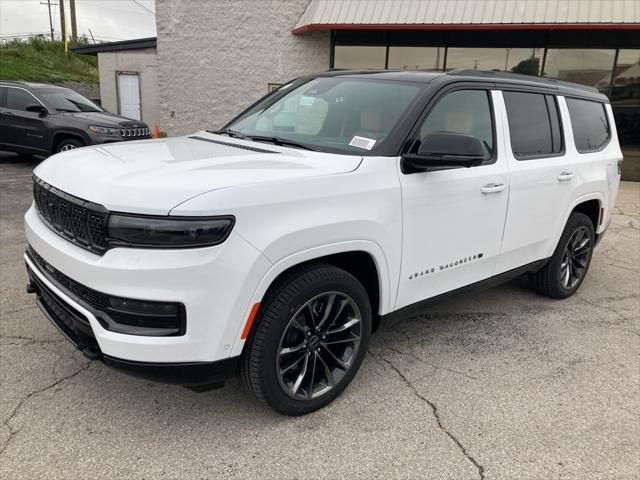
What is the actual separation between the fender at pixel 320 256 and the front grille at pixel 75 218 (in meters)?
0.72

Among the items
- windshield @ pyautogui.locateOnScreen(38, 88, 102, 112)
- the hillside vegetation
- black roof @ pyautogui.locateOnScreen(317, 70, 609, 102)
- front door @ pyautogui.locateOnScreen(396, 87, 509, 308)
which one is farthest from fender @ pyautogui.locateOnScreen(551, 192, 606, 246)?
the hillside vegetation

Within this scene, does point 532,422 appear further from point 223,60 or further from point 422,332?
point 223,60

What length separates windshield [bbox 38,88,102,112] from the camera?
1080 centimetres

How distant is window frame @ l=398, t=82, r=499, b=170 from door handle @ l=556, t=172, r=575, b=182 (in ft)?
2.87

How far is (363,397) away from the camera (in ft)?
10.3

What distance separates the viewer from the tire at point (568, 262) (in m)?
4.64

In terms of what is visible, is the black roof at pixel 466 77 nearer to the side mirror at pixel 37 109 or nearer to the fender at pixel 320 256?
the fender at pixel 320 256

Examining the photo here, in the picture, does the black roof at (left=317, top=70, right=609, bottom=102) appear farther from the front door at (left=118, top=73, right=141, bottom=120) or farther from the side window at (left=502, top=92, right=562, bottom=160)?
the front door at (left=118, top=73, right=141, bottom=120)

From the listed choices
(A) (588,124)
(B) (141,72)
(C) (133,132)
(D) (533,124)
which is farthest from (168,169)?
(B) (141,72)

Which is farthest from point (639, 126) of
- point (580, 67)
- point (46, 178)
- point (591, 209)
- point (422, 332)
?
point (46, 178)

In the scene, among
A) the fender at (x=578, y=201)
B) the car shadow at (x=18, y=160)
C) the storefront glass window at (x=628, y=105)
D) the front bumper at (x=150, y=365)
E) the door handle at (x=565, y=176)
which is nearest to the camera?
the front bumper at (x=150, y=365)

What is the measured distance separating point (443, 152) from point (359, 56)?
1154 cm

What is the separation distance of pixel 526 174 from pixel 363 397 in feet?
6.72

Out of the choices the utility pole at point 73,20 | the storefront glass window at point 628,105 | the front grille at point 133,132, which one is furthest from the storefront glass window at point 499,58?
the utility pole at point 73,20
